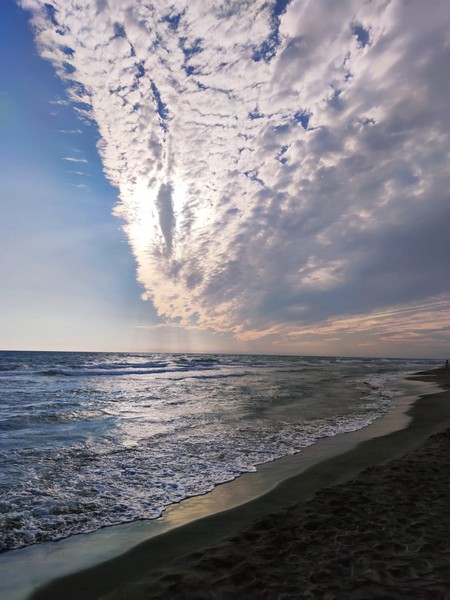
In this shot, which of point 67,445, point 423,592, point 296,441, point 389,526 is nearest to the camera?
point 423,592

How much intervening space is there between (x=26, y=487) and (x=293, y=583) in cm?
540

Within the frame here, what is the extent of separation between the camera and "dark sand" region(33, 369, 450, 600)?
346 centimetres

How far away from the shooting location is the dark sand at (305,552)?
3.46 meters

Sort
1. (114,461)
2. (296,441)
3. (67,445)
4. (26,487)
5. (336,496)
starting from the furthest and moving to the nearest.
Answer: (296,441) < (67,445) < (114,461) < (26,487) < (336,496)

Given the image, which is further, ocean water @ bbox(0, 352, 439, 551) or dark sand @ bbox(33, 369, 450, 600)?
ocean water @ bbox(0, 352, 439, 551)

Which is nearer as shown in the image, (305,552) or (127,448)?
(305,552)

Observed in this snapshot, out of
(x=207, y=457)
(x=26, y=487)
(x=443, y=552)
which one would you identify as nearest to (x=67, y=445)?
(x=26, y=487)

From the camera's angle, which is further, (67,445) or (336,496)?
(67,445)

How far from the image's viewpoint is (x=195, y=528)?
5.10 metres

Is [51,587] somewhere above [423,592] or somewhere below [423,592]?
below

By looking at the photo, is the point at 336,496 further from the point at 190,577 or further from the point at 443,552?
the point at 190,577

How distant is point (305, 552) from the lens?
4074 millimetres

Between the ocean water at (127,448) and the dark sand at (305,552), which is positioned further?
the ocean water at (127,448)

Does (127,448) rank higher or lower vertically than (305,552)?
lower
